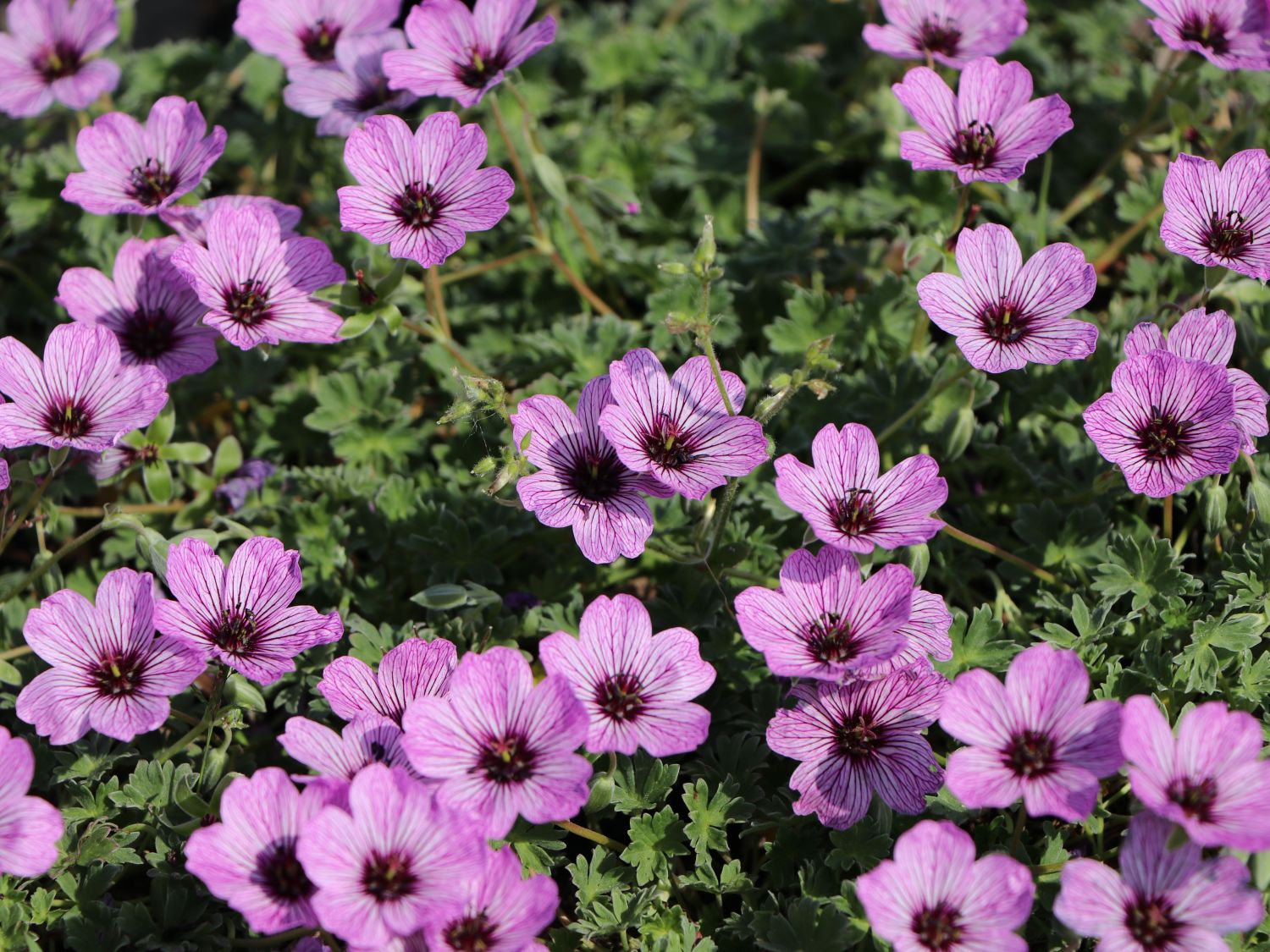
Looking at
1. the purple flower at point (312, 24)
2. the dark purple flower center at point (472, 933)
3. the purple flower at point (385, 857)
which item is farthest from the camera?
the purple flower at point (312, 24)

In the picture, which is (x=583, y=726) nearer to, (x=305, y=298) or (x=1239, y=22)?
(x=305, y=298)

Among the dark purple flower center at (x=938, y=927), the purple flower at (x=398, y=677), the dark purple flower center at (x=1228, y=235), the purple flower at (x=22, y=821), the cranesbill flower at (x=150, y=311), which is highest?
the dark purple flower center at (x=1228, y=235)

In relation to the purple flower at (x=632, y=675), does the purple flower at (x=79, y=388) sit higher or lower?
higher

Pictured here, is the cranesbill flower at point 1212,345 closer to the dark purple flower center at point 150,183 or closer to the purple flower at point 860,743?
the purple flower at point 860,743

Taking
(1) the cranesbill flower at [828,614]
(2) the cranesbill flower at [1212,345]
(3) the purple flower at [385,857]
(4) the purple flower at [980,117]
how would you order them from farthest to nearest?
(4) the purple flower at [980,117]
(2) the cranesbill flower at [1212,345]
(1) the cranesbill flower at [828,614]
(3) the purple flower at [385,857]

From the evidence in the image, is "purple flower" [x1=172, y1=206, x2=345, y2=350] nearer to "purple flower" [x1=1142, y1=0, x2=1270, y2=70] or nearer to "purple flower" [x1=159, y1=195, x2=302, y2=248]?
"purple flower" [x1=159, y1=195, x2=302, y2=248]

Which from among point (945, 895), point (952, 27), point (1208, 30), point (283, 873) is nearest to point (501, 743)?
point (283, 873)

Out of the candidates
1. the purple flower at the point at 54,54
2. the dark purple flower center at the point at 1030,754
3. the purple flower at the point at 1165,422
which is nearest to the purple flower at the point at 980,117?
the purple flower at the point at 1165,422

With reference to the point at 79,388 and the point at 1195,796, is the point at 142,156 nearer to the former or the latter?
the point at 79,388

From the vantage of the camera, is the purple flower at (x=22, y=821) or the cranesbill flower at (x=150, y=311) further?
the cranesbill flower at (x=150, y=311)
